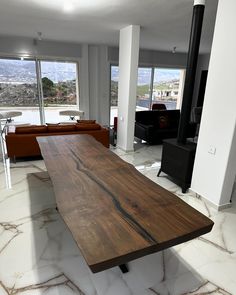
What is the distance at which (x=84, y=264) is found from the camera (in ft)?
6.66

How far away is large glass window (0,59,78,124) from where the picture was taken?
678 cm

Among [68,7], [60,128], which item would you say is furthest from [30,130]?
[68,7]

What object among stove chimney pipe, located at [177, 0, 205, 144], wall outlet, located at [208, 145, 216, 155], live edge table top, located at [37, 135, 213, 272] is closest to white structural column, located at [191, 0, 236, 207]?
wall outlet, located at [208, 145, 216, 155]

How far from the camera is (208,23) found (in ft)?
13.6

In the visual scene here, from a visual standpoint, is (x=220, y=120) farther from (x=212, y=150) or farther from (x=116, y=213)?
(x=116, y=213)

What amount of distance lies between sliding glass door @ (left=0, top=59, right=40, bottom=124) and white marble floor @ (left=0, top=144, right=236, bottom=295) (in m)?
4.94

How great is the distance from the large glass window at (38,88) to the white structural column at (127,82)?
2.92 metres

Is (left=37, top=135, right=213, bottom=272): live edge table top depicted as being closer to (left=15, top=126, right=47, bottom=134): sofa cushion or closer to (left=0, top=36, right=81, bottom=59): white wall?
(left=15, top=126, right=47, bottom=134): sofa cushion

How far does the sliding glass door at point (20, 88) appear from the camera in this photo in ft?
22.0

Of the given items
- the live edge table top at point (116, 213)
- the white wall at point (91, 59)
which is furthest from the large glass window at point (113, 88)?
the live edge table top at point (116, 213)

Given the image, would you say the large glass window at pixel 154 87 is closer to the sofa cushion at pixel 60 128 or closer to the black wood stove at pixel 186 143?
the sofa cushion at pixel 60 128

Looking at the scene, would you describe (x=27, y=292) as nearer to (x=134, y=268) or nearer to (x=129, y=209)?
(x=134, y=268)

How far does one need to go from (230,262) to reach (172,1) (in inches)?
135

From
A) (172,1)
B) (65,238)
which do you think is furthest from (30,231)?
(172,1)
